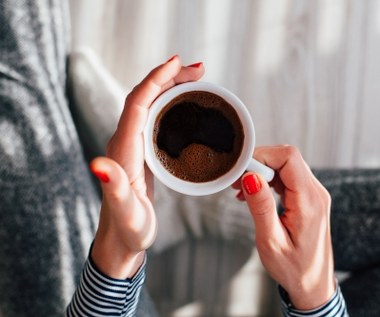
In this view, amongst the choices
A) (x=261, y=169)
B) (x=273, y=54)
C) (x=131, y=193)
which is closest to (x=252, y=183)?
(x=261, y=169)

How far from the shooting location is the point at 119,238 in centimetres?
70

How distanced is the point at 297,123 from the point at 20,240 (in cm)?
68

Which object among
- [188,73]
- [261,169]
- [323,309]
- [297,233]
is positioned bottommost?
[323,309]

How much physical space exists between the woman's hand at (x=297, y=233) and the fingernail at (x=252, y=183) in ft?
0.16

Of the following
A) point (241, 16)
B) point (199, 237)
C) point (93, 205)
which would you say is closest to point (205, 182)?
point (93, 205)

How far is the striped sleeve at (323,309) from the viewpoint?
2.46 feet

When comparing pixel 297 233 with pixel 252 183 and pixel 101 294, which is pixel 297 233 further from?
pixel 101 294

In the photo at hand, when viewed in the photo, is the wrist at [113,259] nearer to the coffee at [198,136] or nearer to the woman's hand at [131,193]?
the woman's hand at [131,193]

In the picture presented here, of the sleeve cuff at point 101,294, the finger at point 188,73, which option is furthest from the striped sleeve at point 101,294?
the finger at point 188,73

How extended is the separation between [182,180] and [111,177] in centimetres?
14

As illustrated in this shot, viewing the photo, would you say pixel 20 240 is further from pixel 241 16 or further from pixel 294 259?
pixel 241 16

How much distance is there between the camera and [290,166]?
723 millimetres

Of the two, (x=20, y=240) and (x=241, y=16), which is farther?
(x=241, y=16)

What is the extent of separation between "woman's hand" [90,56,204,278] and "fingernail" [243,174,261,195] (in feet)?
0.45
